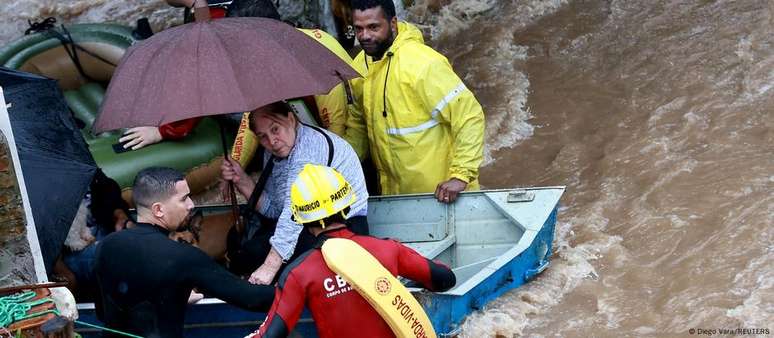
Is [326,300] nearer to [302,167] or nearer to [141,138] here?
[302,167]

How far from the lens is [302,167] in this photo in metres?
5.16

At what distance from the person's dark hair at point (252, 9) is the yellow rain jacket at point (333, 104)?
1.18 ft

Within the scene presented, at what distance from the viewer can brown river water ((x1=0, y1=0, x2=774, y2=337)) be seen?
6.11 metres

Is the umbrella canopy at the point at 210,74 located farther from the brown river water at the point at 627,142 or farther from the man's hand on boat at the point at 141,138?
the man's hand on boat at the point at 141,138

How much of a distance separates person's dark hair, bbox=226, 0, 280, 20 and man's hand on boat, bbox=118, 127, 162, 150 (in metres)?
1.09

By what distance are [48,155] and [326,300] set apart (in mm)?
2030

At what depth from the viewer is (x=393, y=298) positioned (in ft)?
12.6

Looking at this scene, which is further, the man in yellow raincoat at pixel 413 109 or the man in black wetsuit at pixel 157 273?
the man in yellow raincoat at pixel 413 109

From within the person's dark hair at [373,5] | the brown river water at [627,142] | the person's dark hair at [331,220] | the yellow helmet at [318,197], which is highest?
the person's dark hair at [373,5]

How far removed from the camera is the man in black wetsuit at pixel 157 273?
13.9 feet

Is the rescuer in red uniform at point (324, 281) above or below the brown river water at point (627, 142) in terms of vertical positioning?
above

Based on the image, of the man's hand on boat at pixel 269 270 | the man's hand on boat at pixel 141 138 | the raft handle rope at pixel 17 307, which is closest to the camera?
the raft handle rope at pixel 17 307

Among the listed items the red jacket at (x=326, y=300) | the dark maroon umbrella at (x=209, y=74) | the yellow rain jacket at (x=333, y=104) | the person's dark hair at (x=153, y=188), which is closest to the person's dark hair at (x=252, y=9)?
the yellow rain jacket at (x=333, y=104)

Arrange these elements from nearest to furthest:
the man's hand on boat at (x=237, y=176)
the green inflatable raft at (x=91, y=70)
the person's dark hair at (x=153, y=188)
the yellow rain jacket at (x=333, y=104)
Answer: the person's dark hair at (x=153, y=188) < the man's hand on boat at (x=237, y=176) < the yellow rain jacket at (x=333, y=104) < the green inflatable raft at (x=91, y=70)
